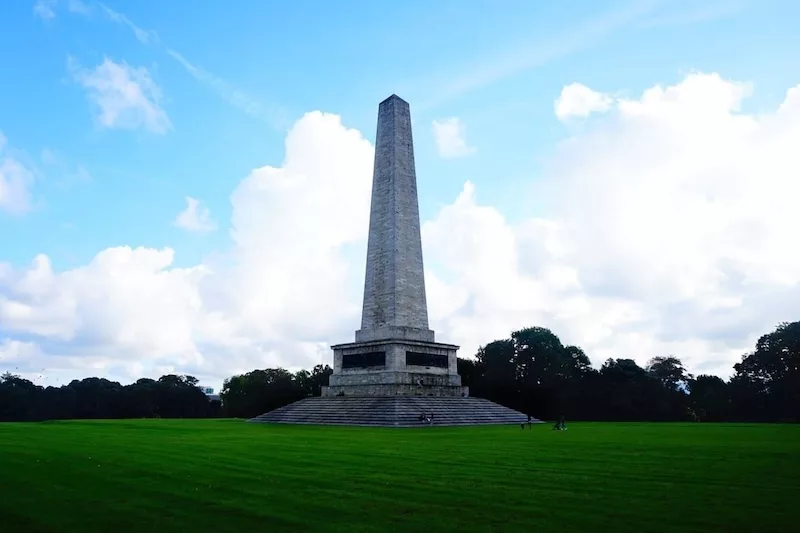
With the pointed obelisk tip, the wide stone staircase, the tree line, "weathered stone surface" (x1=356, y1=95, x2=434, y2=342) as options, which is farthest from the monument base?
the pointed obelisk tip

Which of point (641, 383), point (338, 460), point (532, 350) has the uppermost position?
point (532, 350)

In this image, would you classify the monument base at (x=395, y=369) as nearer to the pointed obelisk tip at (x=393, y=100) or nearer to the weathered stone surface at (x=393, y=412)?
the weathered stone surface at (x=393, y=412)

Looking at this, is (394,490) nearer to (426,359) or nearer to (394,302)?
(394,302)

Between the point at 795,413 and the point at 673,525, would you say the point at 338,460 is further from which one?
the point at 795,413

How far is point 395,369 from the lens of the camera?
1473 inches

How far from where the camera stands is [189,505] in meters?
8.60

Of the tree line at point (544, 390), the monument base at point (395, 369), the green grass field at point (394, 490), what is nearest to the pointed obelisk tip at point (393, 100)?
the monument base at point (395, 369)

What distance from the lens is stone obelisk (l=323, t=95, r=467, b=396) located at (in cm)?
3850

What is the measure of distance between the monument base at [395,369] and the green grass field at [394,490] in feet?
68.3

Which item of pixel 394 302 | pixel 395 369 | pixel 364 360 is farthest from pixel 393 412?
pixel 394 302

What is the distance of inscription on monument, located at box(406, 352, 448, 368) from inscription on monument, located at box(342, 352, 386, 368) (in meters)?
1.78

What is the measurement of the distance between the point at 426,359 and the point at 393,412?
8.27m

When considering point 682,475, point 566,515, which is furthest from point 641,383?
point 566,515

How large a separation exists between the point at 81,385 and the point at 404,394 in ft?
139
